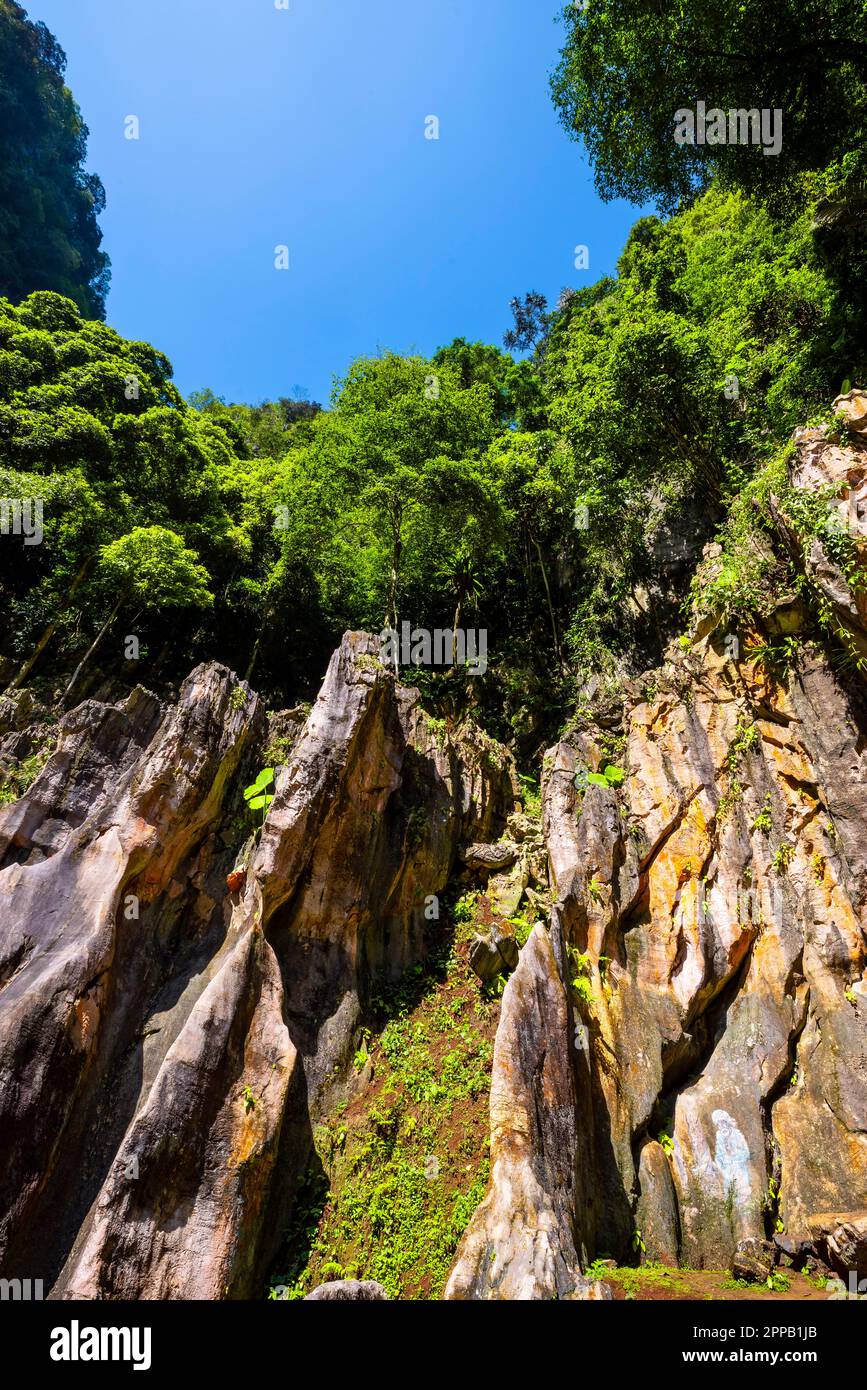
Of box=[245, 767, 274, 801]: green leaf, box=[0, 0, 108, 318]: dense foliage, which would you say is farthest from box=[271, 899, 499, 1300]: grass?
box=[0, 0, 108, 318]: dense foliage

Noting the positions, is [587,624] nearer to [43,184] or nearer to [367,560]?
[367,560]

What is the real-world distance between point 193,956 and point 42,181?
45.9 m

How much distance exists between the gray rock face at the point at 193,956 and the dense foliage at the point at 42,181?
32.3 m

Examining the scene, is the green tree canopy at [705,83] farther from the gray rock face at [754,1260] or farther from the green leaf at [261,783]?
the gray rock face at [754,1260]

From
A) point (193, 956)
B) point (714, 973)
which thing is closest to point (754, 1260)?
point (714, 973)

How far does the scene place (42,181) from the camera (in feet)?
111

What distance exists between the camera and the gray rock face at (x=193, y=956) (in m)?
6.29

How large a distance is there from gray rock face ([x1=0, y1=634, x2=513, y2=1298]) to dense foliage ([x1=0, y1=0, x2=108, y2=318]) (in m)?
32.3

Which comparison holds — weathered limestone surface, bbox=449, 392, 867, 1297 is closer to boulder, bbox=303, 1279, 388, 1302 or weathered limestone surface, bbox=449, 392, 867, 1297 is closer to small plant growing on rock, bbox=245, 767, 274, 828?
boulder, bbox=303, 1279, 388, 1302

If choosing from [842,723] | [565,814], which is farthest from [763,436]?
[565,814]

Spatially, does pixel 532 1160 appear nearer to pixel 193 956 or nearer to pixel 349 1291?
pixel 349 1291

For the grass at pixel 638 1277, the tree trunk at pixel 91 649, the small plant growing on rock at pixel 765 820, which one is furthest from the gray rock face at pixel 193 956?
the small plant growing on rock at pixel 765 820

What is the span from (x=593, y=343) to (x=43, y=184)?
38995 millimetres

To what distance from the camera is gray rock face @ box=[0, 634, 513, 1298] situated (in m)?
6.29
